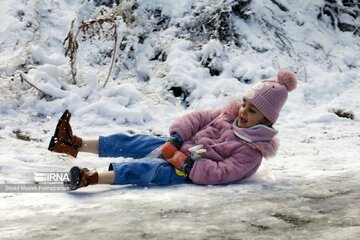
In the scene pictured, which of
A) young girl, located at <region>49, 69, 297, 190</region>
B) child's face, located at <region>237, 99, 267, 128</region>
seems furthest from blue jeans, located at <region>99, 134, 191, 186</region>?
child's face, located at <region>237, 99, 267, 128</region>

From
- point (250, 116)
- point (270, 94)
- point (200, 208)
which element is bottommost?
point (200, 208)

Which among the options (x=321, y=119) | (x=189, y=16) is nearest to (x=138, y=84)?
(x=189, y=16)

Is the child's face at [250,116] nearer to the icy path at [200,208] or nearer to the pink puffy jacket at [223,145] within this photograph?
the pink puffy jacket at [223,145]

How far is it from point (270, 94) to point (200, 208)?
1.19 metres

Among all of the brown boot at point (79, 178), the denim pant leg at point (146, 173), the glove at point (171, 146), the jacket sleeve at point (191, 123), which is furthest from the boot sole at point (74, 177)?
the jacket sleeve at point (191, 123)

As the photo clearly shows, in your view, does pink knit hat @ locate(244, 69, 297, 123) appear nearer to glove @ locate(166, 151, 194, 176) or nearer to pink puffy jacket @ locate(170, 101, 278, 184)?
pink puffy jacket @ locate(170, 101, 278, 184)

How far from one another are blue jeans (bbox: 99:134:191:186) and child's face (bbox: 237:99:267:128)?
610 mm

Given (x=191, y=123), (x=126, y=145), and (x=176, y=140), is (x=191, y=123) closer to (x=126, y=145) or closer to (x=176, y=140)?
(x=176, y=140)

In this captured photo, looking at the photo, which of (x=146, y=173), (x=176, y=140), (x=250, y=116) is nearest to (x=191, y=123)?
(x=176, y=140)

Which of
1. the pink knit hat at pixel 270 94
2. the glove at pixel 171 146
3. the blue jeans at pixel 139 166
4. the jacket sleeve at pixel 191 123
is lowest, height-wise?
the blue jeans at pixel 139 166

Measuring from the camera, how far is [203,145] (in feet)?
12.3

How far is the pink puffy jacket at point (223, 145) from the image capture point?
3.54 metres

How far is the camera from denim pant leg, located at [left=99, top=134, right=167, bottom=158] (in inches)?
155

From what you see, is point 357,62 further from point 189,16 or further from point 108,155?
point 108,155
